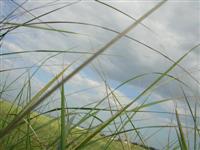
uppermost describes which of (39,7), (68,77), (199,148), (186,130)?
(39,7)

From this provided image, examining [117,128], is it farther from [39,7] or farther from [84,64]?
[84,64]

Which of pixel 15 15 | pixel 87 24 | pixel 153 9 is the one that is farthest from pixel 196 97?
pixel 153 9

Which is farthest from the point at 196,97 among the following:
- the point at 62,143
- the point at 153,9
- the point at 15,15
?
the point at 153,9

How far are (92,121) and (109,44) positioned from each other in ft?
→ 3.64

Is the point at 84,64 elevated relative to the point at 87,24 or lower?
lower

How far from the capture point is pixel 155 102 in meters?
1.01

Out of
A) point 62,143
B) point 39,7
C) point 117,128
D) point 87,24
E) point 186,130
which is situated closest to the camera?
point 62,143

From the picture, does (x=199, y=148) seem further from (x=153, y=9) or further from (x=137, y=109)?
(x=153, y=9)

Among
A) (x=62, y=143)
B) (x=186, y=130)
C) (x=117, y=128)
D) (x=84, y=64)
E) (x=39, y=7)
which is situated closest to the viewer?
(x=84, y=64)

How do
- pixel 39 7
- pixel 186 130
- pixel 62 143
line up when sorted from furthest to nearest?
pixel 186 130
pixel 39 7
pixel 62 143

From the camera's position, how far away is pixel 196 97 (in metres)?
1.46

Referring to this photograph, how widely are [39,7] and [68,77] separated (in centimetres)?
109

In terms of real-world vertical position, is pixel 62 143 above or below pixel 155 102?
below

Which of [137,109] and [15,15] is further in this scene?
[15,15]
